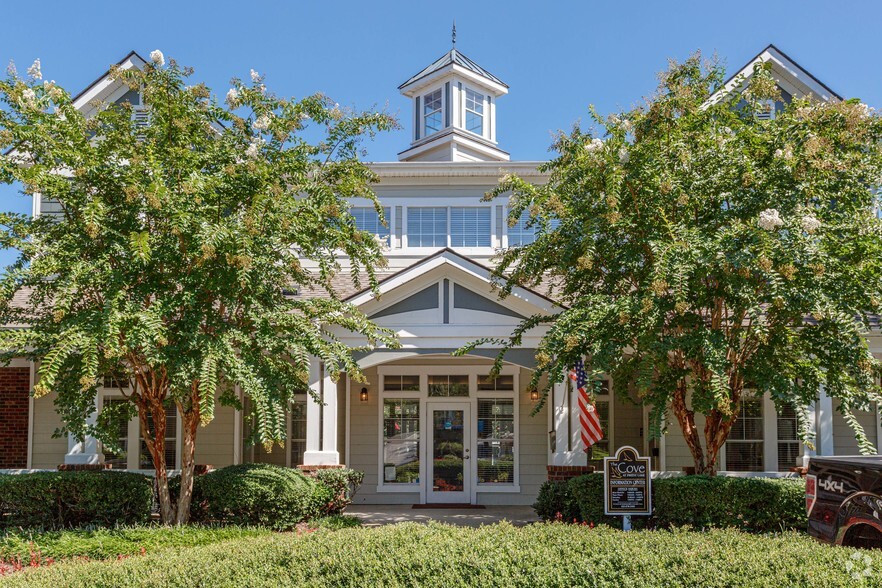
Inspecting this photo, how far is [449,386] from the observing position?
49.5 ft

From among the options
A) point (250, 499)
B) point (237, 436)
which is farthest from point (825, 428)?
point (237, 436)

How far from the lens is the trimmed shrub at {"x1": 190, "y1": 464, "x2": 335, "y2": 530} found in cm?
1073

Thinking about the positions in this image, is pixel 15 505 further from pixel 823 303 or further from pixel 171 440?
pixel 823 303

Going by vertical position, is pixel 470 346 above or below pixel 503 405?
above

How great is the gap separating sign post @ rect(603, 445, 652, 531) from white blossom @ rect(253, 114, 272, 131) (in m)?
6.16

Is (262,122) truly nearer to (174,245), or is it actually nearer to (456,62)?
(174,245)

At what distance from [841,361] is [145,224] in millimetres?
8477

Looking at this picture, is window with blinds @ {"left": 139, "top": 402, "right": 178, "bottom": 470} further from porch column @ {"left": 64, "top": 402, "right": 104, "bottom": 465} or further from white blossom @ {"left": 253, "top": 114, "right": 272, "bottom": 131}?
white blossom @ {"left": 253, "top": 114, "right": 272, "bottom": 131}

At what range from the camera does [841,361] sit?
359 inches

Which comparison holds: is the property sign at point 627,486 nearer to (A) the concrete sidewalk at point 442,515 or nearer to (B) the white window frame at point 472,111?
(A) the concrete sidewalk at point 442,515

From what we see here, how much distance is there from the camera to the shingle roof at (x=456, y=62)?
18.6 m

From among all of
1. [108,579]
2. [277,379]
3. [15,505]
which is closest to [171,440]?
[15,505]

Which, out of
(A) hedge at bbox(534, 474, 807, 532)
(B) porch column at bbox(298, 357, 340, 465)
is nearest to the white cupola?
(B) porch column at bbox(298, 357, 340, 465)

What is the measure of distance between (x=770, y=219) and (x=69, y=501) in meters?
9.52
